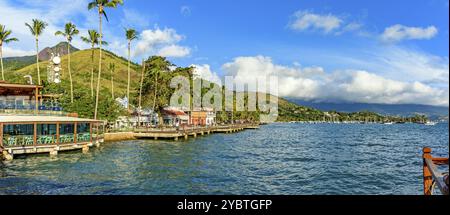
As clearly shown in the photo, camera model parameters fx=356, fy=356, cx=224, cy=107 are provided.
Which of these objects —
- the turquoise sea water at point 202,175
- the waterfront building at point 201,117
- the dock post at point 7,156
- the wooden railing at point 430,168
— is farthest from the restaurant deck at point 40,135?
the waterfront building at point 201,117

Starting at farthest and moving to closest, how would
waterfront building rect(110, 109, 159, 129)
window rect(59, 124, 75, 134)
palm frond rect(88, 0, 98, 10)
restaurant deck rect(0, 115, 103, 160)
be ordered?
waterfront building rect(110, 109, 159, 129) → palm frond rect(88, 0, 98, 10) → window rect(59, 124, 75, 134) → restaurant deck rect(0, 115, 103, 160)

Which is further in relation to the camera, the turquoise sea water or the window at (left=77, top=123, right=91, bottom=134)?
the window at (left=77, top=123, right=91, bottom=134)

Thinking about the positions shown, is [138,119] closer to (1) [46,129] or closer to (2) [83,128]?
(2) [83,128]

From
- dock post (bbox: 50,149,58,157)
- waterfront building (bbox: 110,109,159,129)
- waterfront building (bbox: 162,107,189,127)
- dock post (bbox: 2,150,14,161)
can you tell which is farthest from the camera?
waterfront building (bbox: 162,107,189,127)

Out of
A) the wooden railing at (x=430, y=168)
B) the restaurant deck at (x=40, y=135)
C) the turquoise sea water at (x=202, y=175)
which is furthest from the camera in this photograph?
the restaurant deck at (x=40, y=135)

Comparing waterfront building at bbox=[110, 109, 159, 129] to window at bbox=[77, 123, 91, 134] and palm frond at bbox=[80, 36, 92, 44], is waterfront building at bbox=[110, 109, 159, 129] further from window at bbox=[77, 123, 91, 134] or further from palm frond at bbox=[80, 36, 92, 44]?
window at bbox=[77, 123, 91, 134]

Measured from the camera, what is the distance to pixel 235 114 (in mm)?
146875

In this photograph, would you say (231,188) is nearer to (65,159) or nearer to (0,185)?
(0,185)

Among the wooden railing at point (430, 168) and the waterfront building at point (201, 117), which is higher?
the waterfront building at point (201, 117)

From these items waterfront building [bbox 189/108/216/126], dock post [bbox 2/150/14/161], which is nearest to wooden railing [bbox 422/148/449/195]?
dock post [bbox 2/150/14/161]

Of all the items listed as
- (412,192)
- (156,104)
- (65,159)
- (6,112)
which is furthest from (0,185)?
(156,104)

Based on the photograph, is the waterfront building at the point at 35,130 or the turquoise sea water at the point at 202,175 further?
the waterfront building at the point at 35,130

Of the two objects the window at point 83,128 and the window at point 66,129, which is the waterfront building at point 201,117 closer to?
the window at point 83,128

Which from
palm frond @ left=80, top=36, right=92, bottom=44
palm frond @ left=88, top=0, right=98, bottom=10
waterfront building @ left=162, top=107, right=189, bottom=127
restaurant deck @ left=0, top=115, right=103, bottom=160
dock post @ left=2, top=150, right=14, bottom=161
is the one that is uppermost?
palm frond @ left=88, top=0, right=98, bottom=10
